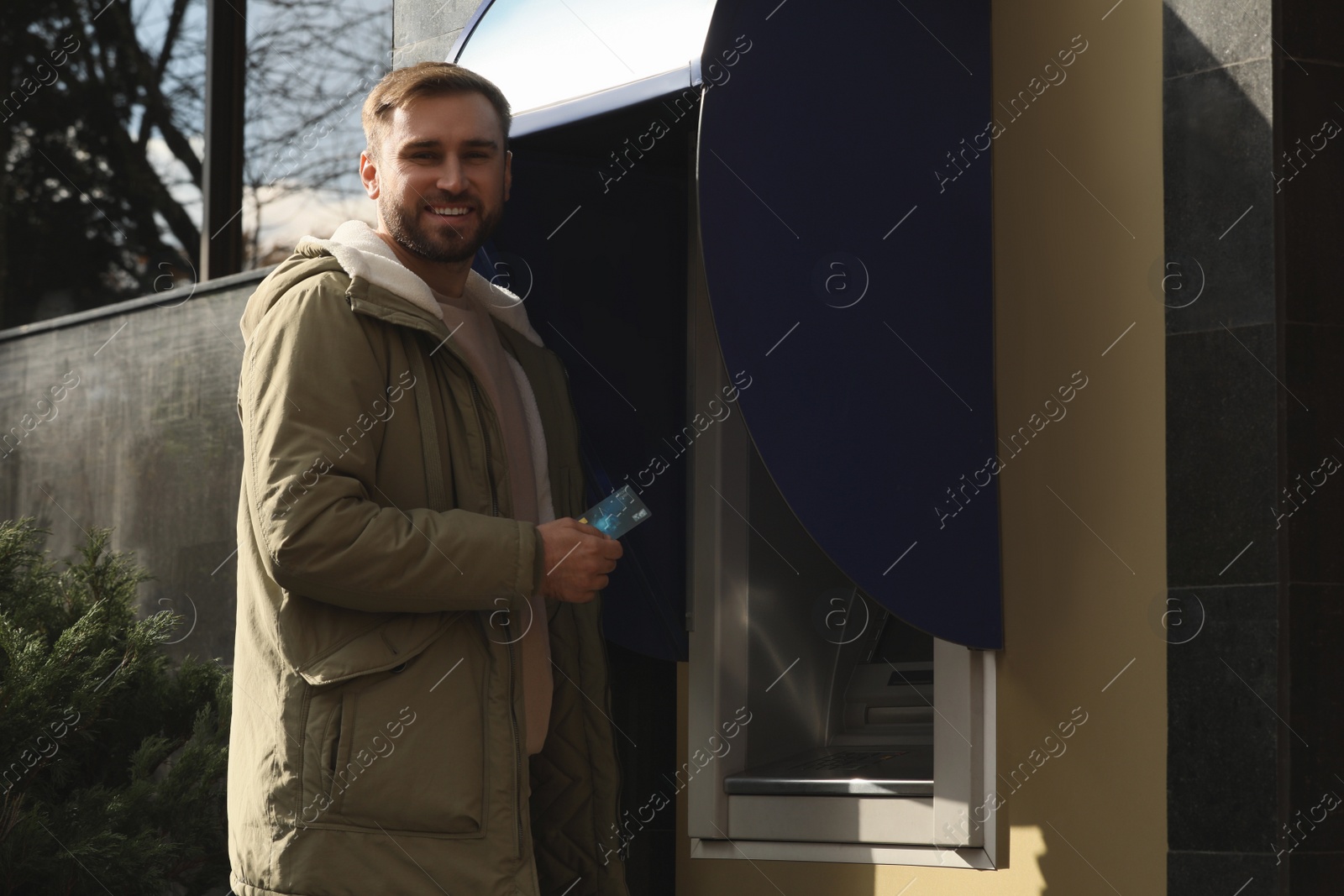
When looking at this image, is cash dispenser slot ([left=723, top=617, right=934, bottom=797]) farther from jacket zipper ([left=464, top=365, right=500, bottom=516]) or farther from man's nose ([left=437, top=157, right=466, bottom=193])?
man's nose ([left=437, top=157, right=466, bottom=193])

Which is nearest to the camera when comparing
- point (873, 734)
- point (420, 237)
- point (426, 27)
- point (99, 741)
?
point (420, 237)

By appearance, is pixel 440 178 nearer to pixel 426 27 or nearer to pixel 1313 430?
pixel 1313 430

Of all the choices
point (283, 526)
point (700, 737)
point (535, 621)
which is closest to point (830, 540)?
point (535, 621)

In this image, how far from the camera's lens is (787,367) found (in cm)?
288

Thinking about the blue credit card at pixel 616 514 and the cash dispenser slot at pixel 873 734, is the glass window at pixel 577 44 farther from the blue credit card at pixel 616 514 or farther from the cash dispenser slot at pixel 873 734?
the cash dispenser slot at pixel 873 734

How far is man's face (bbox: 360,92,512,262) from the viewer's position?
2865 millimetres

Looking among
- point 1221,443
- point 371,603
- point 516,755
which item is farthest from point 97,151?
point 1221,443

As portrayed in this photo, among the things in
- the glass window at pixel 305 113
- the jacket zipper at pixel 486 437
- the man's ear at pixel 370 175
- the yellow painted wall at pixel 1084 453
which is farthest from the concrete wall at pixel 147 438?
the yellow painted wall at pixel 1084 453

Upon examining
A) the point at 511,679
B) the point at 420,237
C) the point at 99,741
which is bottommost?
the point at 99,741

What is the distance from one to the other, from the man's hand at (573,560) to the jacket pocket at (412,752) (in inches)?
8.7

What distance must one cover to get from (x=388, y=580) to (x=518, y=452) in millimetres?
577

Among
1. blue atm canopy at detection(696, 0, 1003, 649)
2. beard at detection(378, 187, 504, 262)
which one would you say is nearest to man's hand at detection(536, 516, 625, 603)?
blue atm canopy at detection(696, 0, 1003, 649)

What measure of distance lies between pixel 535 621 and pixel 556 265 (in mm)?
1091

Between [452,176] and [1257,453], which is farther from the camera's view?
[452,176]
